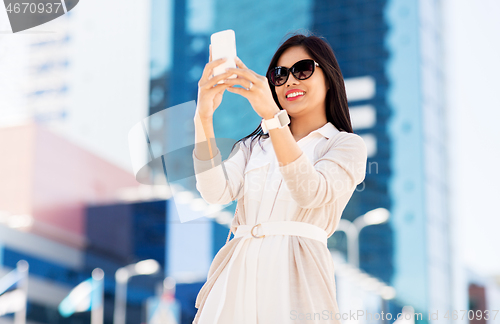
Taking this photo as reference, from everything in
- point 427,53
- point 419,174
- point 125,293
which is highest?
point 427,53

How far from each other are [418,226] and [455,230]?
3.34m

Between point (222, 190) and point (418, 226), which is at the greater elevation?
point (418, 226)

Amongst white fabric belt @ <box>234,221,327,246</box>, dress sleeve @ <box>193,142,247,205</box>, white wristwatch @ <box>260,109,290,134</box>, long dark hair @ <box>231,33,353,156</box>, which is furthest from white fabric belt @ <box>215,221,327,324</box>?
long dark hair @ <box>231,33,353,156</box>

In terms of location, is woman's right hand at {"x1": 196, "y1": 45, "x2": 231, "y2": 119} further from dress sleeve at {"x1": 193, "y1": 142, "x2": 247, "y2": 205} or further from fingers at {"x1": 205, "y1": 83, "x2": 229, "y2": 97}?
dress sleeve at {"x1": 193, "y1": 142, "x2": 247, "y2": 205}

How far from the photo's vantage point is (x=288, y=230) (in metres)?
1.54

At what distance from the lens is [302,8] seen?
24.6 metres

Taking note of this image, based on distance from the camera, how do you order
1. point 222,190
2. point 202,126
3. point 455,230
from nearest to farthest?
point 202,126 < point 222,190 < point 455,230

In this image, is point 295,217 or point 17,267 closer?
point 295,217

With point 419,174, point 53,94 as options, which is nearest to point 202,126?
point 419,174

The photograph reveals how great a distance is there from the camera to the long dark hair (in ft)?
5.84

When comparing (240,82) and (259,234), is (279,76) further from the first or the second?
(259,234)

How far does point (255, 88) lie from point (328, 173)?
339 mm

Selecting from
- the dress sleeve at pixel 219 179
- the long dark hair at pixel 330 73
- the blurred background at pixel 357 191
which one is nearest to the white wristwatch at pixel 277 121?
the dress sleeve at pixel 219 179

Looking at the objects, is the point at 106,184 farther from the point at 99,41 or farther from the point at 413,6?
the point at 413,6
